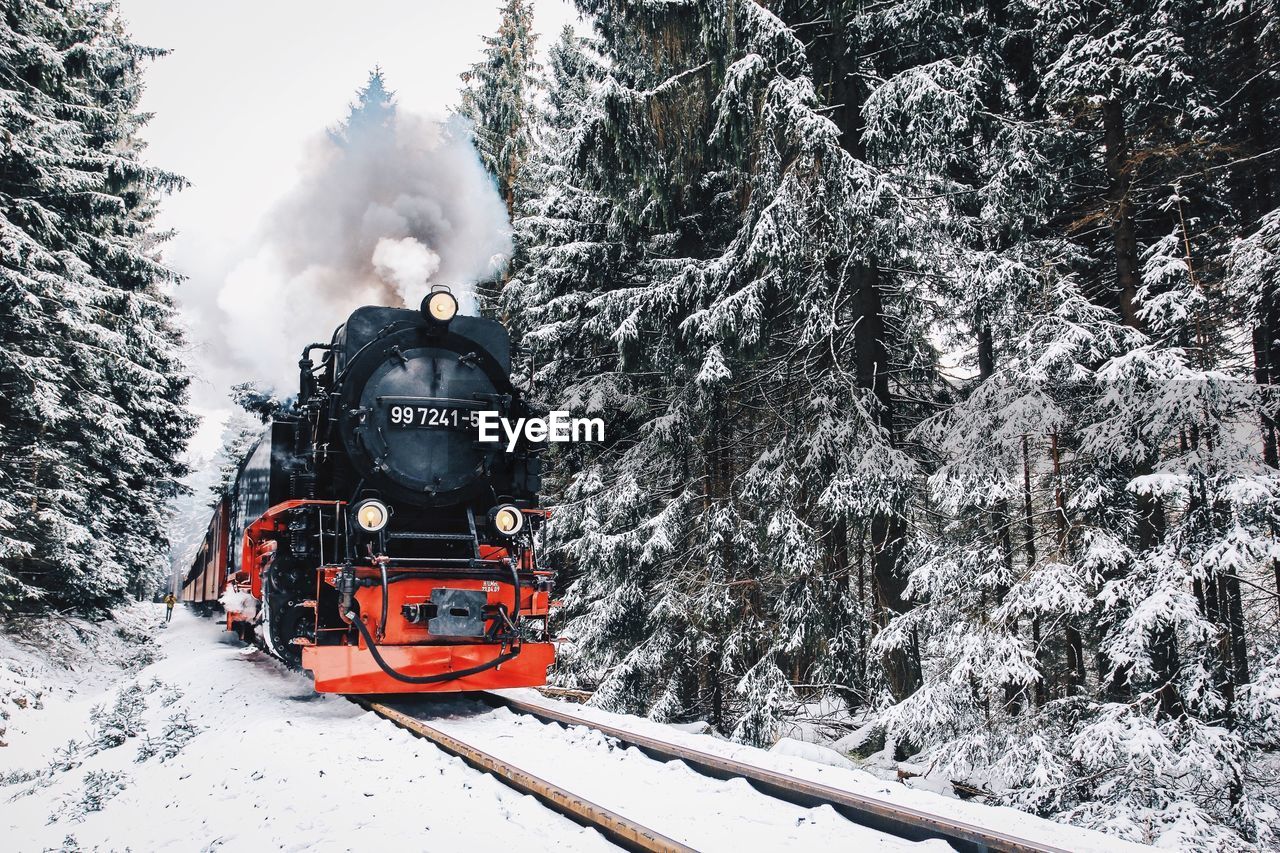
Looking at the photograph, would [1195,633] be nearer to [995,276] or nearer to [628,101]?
[995,276]

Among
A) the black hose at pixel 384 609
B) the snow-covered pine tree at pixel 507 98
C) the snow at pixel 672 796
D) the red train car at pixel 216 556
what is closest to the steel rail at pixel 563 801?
the snow at pixel 672 796

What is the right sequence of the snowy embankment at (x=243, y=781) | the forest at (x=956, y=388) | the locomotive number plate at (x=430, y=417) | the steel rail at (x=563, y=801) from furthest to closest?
1. the locomotive number plate at (x=430, y=417)
2. the forest at (x=956, y=388)
3. the snowy embankment at (x=243, y=781)
4. the steel rail at (x=563, y=801)

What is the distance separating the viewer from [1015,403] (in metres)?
6.77

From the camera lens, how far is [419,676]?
7379 mm

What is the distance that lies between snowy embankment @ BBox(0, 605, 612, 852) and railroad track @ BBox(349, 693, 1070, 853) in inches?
4.0

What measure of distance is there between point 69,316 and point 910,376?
11.9 m

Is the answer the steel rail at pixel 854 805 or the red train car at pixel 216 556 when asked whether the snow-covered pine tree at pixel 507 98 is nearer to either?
the red train car at pixel 216 556

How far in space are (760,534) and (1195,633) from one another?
427 cm

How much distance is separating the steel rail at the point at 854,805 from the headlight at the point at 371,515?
2.92 m

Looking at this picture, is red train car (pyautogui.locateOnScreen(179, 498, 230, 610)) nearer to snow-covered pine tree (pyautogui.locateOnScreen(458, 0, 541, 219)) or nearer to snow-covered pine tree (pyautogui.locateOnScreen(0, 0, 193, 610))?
snow-covered pine tree (pyautogui.locateOnScreen(0, 0, 193, 610))

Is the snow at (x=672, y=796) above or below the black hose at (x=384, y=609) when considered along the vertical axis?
below

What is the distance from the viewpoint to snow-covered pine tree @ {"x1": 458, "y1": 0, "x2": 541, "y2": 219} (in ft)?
54.8

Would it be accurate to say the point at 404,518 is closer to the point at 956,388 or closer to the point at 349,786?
the point at 349,786

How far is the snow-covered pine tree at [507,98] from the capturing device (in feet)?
54.8
